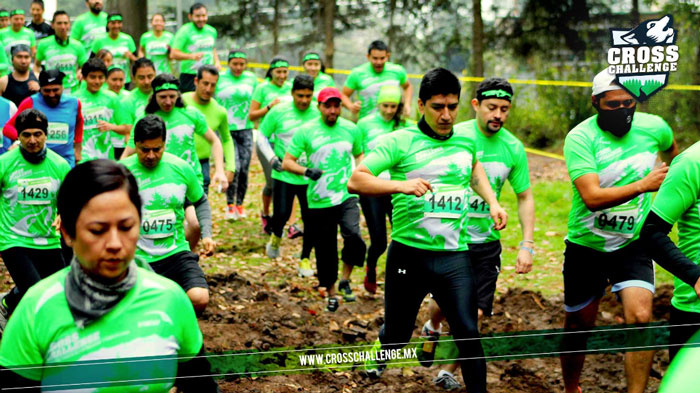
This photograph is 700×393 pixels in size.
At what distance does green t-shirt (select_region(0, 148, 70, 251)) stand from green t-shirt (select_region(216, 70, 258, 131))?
6.07m

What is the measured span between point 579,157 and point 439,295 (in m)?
1.31

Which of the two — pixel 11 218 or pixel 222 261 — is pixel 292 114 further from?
pixel 11 218

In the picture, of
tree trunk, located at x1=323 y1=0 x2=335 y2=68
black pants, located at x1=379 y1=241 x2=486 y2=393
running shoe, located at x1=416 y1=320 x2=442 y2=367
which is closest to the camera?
black pants, located at x1=379 y1=241 x2=486 y2=393

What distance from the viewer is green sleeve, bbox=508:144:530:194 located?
6.96 m

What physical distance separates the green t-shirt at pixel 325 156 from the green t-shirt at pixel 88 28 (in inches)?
303

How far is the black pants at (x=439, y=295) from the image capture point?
5676 mm

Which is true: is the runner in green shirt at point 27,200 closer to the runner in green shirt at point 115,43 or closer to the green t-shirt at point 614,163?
the green t-shirt at point 614,163

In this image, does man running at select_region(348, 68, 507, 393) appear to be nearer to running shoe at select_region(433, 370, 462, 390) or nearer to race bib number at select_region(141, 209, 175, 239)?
running shoe at select_region(433, 370, 462, 390)

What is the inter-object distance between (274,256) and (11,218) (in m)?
4.83

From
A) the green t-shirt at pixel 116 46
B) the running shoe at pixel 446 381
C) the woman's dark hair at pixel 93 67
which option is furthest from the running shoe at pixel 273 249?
the green t-shirt at pixel 116 46

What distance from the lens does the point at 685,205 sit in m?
4.81

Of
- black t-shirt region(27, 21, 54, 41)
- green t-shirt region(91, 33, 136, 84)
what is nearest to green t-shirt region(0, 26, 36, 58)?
black t-shirt region(27, 21, 54, 41)

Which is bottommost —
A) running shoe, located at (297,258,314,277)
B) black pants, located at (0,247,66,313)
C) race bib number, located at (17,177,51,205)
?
running shoe, located at (297,258,314,277)

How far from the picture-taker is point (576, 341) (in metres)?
6.58
